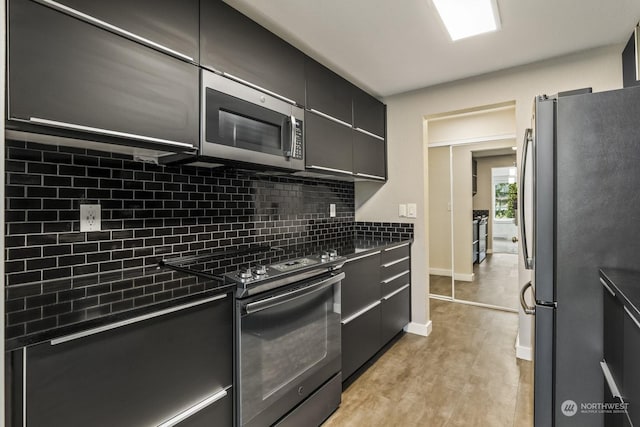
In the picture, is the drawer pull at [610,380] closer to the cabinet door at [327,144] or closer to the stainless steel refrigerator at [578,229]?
the stainless steel refrigerator at [578,229]

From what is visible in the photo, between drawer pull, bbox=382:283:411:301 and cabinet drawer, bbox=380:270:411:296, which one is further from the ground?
cabinet drawer, bbox=380:270:411:296

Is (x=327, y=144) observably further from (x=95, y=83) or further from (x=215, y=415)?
(x=215, y=415)

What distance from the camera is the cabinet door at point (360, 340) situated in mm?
2135

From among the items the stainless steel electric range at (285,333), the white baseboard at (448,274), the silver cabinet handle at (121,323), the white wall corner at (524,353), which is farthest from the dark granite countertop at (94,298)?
the white baseboard at (448,274)

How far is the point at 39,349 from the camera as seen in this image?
0.86 meters

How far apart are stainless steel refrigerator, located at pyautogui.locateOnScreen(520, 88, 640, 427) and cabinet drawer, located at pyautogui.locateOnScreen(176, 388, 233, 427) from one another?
4.62 ft

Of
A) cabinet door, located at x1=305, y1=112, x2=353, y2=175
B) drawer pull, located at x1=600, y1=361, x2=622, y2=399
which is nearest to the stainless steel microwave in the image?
cabinet door, located at x1=305, y1=112, x2=353, y2=175

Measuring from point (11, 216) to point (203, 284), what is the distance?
79 cm

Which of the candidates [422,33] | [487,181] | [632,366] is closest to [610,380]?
Answer: [632,366]

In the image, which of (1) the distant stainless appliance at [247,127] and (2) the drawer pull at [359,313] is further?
(2) the drawer pull at [359,313]

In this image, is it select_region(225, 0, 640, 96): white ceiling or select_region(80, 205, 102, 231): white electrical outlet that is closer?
select_region(80, 205, 102, 231): white electrical outlet

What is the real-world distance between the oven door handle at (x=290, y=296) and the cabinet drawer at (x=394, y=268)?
758 mm

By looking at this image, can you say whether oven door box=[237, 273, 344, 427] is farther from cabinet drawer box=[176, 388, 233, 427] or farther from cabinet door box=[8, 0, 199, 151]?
cabinet door box=[8, 0, 199, 151]

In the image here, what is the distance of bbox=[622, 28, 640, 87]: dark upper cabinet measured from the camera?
198cm
